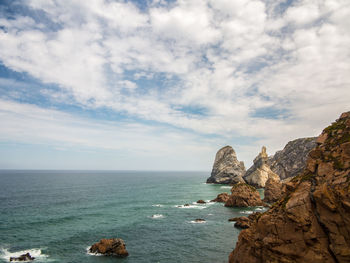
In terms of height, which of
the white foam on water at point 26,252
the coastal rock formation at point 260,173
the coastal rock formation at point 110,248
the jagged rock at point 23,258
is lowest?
the white foam on water at point 26,252

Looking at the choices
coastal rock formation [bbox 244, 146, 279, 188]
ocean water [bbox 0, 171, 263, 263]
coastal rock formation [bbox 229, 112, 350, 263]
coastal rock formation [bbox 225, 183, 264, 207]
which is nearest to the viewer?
coastal rock formation [bbox 229, 112, 350, 263]

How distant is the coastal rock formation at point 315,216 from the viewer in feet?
72.0

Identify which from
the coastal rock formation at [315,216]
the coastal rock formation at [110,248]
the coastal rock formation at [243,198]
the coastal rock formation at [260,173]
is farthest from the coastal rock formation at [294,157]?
the coastal rock formation at [110,248]

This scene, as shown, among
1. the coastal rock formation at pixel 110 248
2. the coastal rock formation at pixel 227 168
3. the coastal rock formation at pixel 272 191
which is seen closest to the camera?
the coastal rock formation at pixel 110 248

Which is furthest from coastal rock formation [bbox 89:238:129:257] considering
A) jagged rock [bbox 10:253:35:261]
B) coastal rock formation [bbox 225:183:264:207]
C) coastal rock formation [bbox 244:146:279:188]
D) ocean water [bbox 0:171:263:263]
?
coastal rock formation [bbox 244:146:279:188]

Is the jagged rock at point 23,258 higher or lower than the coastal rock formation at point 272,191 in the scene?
lower

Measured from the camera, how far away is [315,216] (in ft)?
77.4

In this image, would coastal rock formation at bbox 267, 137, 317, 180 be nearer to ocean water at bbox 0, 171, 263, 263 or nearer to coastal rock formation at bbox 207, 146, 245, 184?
coastal rock formation at bbox 207, 146, 245, 184

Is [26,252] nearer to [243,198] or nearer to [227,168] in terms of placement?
[243,198]

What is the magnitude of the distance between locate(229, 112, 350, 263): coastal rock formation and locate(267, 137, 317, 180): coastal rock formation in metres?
118

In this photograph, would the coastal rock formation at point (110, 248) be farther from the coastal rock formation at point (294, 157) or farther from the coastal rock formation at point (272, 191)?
the coastal rock formation at point (294, 157)

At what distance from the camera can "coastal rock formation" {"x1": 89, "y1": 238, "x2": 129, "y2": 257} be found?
139 ft

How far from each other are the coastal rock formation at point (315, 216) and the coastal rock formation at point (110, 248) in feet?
78.4

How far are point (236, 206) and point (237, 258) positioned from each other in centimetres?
6081
